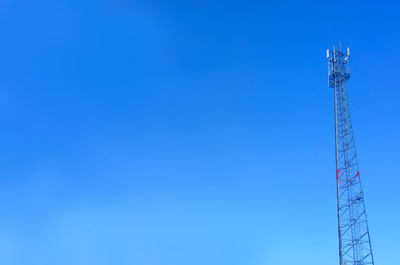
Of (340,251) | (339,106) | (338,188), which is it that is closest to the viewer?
(340,251)

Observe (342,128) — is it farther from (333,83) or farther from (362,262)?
(362,262)

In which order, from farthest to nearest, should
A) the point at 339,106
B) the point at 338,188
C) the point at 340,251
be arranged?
1. the point at 339,106
2. the point at 338,188
3. the point at 340,251

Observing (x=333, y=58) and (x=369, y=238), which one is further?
(x=333, y=58)

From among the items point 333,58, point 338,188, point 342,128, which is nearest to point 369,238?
point 338,188

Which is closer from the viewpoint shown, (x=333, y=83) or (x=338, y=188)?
(x=338, y=188)

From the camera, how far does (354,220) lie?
47.8 m

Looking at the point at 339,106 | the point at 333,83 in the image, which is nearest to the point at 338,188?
the point at 339,106

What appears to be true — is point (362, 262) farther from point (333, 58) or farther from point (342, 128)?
point (333, 58)

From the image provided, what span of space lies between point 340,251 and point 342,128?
701 inches

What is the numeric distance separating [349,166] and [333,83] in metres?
13.3

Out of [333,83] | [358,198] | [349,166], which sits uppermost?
[333,83]

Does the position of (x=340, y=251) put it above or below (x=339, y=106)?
below

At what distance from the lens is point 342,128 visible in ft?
171

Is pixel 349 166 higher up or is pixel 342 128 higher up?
pixel 342 128
